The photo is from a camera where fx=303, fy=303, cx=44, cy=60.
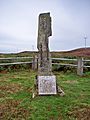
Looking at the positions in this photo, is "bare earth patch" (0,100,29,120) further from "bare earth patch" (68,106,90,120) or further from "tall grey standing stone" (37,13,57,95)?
"tall grey standing stone" (37,13,57,95)

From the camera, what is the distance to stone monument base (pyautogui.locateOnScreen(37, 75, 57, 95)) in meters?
12.9

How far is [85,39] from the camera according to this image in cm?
3816

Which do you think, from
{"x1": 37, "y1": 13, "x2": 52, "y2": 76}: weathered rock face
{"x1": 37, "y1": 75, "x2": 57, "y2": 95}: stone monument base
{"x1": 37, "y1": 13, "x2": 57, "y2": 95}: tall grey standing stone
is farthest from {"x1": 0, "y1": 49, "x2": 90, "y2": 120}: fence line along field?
{"x1": 37, "y1": 13, "x2": 52, "y2": 76}: weathered rock face

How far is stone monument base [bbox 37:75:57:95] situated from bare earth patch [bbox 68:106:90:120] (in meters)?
2.43

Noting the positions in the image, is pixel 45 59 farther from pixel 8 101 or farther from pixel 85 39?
pixel 85 39

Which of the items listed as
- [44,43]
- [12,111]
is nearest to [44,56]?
[44,43]

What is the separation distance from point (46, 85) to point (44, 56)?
4.93 ft

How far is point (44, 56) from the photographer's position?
1388cm

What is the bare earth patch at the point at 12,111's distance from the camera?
31.7 feet

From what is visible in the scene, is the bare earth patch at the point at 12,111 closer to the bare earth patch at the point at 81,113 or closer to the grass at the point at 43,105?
the grass at the point at 43,105

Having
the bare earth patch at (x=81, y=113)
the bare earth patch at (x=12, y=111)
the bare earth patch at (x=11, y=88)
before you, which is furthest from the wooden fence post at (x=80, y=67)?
the bare earth patch at (x=81, y=113)

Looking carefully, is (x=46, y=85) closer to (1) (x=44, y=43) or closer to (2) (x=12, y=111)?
(1) (x=44, y=43)

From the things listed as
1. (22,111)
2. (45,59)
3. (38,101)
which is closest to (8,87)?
(45,59)

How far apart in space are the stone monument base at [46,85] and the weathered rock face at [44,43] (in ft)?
1.48
